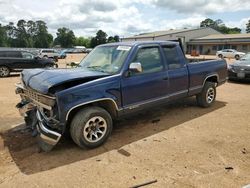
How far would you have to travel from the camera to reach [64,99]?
13.7 feet

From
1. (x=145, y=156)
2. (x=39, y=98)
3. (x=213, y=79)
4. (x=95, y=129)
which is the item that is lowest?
(x=145, y=156)

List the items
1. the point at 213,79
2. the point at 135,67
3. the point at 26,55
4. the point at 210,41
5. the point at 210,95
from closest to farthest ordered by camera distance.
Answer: the point at 135,67 → the point at 210,95 → the point at 213,79 → the point at 26,55 → the point at 210,41

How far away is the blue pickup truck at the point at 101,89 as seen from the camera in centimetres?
428

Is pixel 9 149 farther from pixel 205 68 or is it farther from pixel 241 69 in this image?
pixel 241 69

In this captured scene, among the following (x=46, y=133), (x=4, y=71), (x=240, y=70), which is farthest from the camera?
(x=4, y=71)

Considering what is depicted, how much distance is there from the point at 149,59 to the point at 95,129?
1963 mm

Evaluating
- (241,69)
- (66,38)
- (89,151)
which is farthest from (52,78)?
(66,38)

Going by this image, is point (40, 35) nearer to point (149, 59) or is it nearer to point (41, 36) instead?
point (41, 36)

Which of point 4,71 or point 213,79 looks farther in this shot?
point 4,71

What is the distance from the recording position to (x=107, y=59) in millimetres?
5496

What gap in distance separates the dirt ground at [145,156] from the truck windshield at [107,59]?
137 cm

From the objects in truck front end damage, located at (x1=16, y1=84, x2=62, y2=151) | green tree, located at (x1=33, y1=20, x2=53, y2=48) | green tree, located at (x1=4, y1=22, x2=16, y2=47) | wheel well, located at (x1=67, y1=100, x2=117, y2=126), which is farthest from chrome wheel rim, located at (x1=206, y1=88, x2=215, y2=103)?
green tree, located at (x1=4, y1=22, x2=16, y2=47)

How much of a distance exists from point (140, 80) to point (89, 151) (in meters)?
1.71

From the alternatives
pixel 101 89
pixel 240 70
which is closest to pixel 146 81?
pixel 101 89
